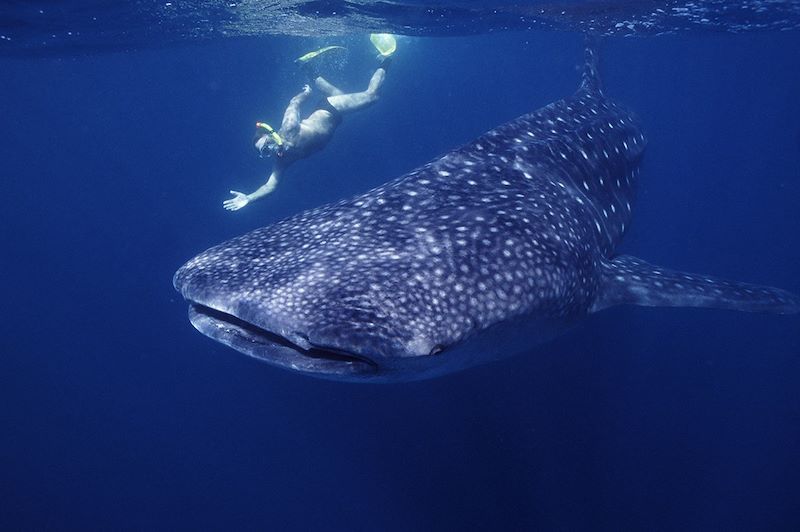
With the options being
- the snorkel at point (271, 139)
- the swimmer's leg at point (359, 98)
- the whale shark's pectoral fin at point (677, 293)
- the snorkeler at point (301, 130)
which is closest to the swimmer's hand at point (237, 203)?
the snorkeler at point (301, 130)

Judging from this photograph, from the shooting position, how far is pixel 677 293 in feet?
19.9

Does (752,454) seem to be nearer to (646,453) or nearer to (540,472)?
(646,453)

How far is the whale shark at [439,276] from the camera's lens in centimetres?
362

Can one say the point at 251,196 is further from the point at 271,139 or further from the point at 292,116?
the point at 292,116

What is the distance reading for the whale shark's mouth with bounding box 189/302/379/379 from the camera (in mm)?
3566

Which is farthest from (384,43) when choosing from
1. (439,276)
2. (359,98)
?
(439,276)

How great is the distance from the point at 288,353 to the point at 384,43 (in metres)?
19.1

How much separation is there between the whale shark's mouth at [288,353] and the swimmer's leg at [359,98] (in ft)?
46.5

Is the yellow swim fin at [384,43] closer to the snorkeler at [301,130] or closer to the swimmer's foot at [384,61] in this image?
the swimmer's foot at [384,61]

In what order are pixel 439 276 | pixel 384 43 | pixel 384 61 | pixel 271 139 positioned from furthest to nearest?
pixel 384 43, pixel 384 61, pixel 271 139, pixel 439 276

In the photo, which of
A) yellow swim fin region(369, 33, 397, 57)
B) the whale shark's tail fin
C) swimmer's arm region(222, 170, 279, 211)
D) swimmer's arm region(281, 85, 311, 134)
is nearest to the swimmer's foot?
yellow swim fin region(369, 33, 397, 57)

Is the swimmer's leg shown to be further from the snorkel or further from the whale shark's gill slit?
the whale shark's gill slit

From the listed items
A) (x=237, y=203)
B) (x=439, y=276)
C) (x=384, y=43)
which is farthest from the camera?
(x=384, y=43)

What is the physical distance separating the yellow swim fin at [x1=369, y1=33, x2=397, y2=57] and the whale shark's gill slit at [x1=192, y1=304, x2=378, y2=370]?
17.1 m
